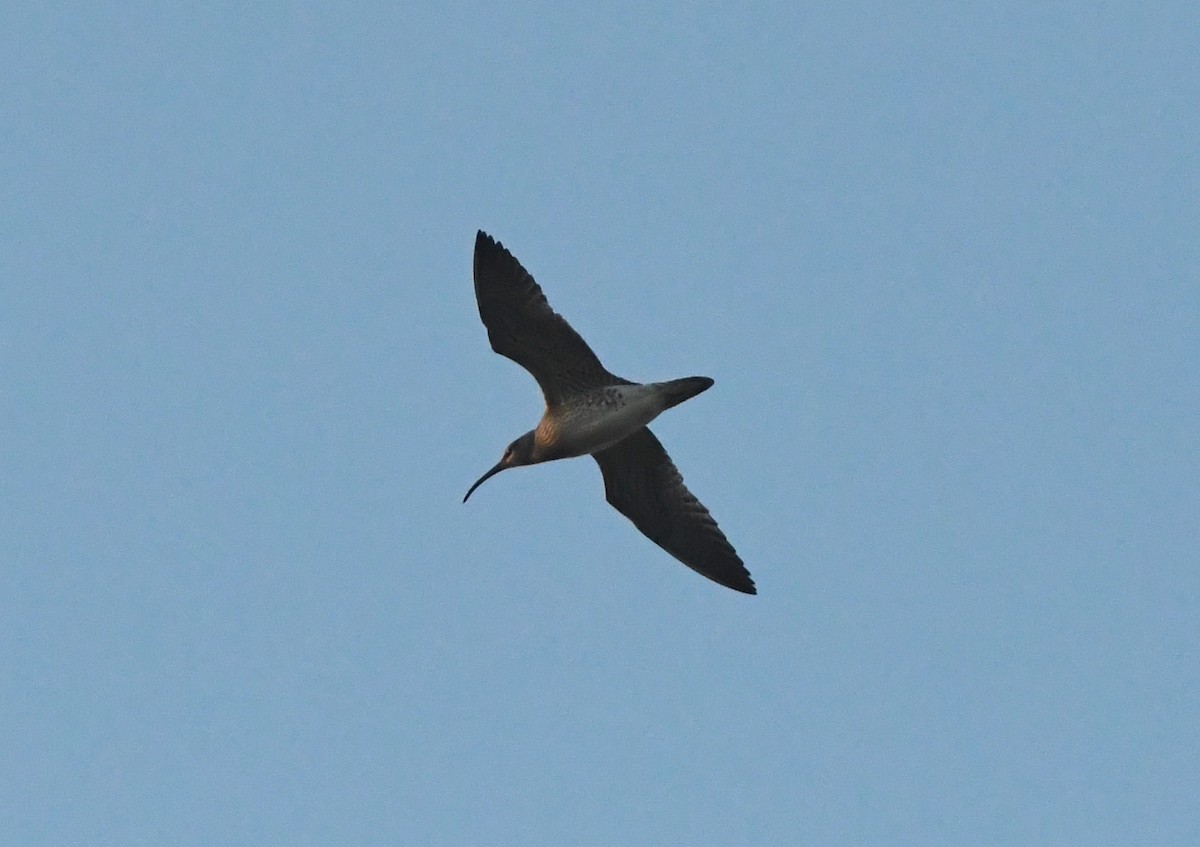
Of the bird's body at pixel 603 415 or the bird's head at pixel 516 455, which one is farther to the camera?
the bird's head at pixel 516 455

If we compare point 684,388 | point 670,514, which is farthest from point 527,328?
point 670,514

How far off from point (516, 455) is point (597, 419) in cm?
135

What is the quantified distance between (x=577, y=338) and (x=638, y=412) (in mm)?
933

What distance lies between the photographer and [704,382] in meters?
18.2

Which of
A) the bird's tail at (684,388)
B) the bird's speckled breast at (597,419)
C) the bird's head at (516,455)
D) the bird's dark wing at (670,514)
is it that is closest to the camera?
the bird's tail at (684,388)

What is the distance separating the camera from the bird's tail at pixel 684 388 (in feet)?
59.5

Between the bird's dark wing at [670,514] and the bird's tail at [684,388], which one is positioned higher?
the bird's tail at [684,388]

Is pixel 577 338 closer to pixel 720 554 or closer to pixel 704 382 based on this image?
pixel 704 382

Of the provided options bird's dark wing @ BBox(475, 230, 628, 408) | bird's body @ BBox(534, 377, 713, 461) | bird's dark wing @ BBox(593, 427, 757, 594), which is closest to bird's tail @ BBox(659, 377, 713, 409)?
bird's body @ BBox(534, 377, 713, 461)

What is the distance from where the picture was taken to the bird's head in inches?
764

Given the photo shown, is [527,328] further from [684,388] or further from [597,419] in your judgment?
[684,388]

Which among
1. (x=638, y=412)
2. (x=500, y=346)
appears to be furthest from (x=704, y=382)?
(x=500, y=346)

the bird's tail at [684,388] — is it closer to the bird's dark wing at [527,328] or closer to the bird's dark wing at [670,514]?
the bird's dark wing at [527,328]

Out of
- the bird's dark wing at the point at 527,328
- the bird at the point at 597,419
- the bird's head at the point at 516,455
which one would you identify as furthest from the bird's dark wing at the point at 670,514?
the bird's dark wing at the point at 527,328
